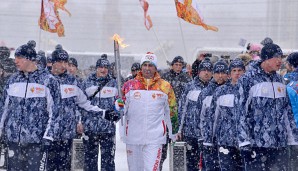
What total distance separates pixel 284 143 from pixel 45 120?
8.71 ft

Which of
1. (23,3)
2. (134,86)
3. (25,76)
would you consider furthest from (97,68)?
(23,3)

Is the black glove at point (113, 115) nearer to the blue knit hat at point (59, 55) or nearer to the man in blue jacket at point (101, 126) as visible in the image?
the blue knit hat at point (59, 55)

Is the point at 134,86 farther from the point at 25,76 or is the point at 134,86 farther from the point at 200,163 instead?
the point at 200,163

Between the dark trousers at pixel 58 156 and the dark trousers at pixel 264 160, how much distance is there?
329cm

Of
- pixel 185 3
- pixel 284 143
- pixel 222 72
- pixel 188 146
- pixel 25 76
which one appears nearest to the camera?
pixel 284 143

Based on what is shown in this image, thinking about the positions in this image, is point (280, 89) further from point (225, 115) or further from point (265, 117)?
point (225, 115)

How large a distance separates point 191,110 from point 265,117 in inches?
142

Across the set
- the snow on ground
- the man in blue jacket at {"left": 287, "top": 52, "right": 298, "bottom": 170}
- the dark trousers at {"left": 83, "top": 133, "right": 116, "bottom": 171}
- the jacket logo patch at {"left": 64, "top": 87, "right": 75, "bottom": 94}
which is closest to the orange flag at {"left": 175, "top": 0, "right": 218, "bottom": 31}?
the dark trousers at {"left": 83, "top": 133, "right": 116, "bottom": 171}

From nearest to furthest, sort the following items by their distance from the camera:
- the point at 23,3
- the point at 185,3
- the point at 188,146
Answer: the point at 188,146 < the point at 185,3 < the point at 23,3

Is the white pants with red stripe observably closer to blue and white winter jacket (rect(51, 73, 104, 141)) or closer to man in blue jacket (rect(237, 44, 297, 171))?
blue and white winter jacket (rect(51, 73, 104, 141))

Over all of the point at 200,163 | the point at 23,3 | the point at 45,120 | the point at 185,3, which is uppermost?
the point at 23,3

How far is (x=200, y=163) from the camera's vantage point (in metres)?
11.5

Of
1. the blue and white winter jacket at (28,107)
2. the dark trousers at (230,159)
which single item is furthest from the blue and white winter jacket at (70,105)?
the dark trousers at (230,159)

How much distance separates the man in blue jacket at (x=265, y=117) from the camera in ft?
24.8
